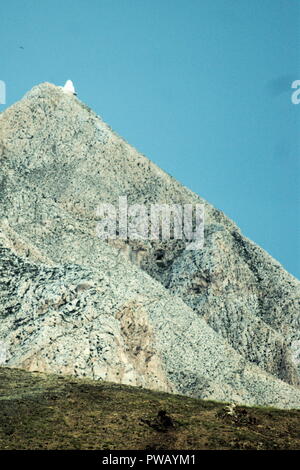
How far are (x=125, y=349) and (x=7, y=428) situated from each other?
25833mm

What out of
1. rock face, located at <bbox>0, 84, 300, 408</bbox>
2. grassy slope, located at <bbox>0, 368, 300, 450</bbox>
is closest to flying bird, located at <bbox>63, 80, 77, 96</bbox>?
rock face, located at <bbox>0, 84, 300, 408</bbox>

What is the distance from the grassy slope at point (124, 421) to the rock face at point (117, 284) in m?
12.2

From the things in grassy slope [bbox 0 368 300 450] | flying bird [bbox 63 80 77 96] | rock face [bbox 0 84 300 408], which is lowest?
grassy slope [bbox 0 368 300 450]

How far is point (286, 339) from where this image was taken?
112000 mm

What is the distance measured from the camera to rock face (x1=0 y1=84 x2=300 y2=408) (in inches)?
2800

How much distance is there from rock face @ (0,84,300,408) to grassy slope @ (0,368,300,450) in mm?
12159

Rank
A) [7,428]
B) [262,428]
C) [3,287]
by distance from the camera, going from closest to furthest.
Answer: [7,428] < [262,428] < [3,287]

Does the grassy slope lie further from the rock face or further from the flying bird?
the flying bird

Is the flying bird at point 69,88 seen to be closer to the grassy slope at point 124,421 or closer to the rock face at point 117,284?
the rock face at point 117,284

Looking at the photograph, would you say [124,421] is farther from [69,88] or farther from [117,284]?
[69,88]

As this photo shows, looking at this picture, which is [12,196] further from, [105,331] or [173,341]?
[105,331]

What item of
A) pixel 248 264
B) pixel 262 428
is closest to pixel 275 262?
pixel 248 264

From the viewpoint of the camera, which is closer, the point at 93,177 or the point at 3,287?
the point at 3,287

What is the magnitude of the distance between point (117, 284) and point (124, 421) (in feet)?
134
